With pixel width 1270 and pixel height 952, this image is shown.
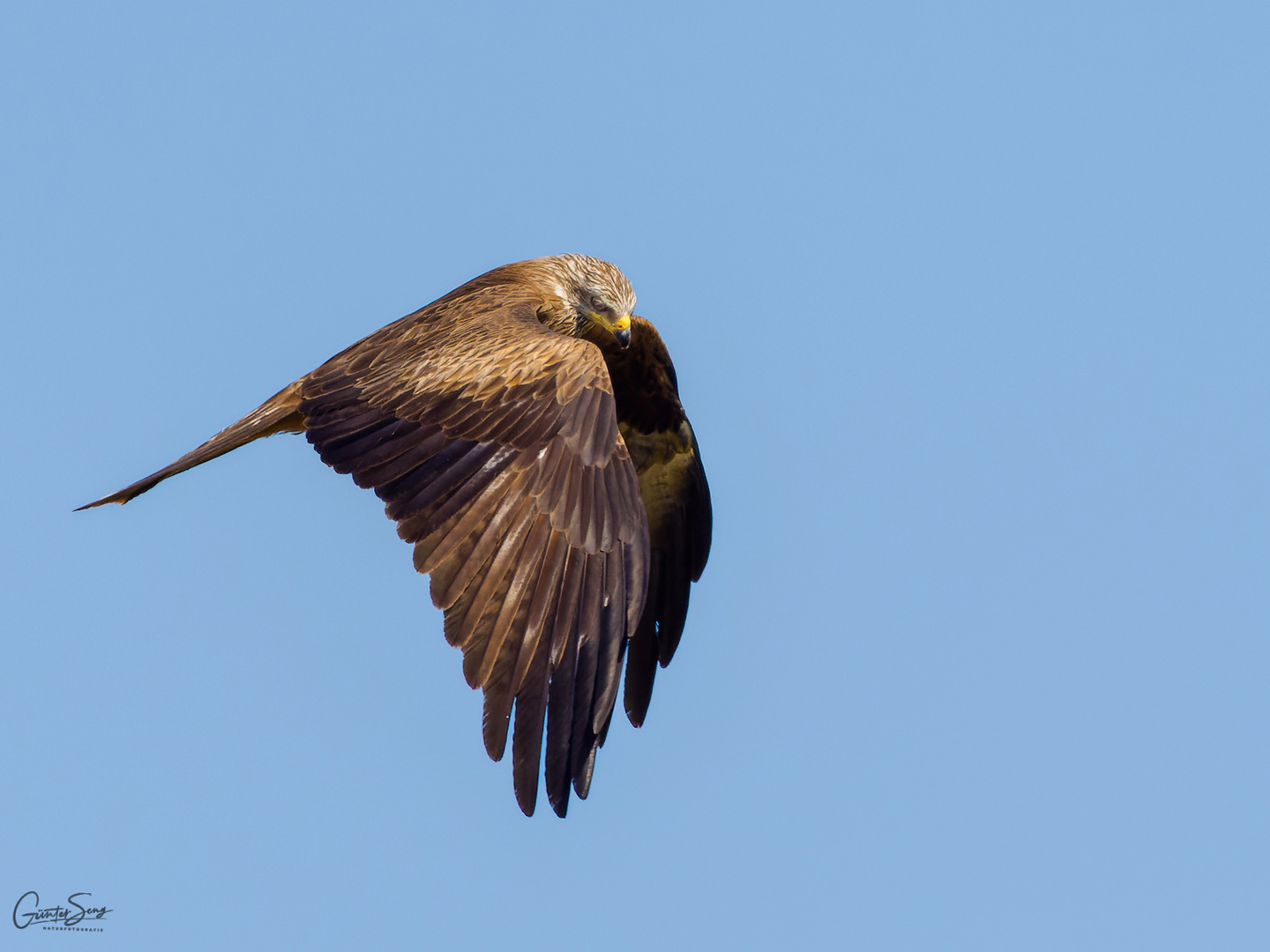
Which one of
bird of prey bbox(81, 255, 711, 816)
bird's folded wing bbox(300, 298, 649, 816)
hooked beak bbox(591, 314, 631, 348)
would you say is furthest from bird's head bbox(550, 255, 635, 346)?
bird's folded wing bbox(300, 298, 649, 816)

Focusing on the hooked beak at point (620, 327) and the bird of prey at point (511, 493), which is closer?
the bird of prey at point (511, 493)

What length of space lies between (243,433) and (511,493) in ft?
7.35

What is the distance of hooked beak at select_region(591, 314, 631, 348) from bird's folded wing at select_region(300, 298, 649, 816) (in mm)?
→ 1426

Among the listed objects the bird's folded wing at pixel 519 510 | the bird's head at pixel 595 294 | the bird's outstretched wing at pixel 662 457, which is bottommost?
the bird's folded wing at pixel 519 510

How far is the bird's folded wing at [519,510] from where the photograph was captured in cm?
686

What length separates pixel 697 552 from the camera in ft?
33.0

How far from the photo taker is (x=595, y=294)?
395 inches

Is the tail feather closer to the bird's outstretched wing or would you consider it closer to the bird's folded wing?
the bird's folded wing

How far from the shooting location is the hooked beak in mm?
9750

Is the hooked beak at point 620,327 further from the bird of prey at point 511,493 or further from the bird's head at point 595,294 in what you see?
the bird of prey at point 511,493

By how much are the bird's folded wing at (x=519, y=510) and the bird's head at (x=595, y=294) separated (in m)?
1.60

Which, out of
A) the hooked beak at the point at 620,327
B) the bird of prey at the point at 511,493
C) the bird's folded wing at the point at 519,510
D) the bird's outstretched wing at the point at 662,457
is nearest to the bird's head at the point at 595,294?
the hooked beak at the point at 620,327

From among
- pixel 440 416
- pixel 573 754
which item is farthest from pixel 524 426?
pixel 573 754

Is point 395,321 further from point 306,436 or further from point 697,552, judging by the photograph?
point 697,552
